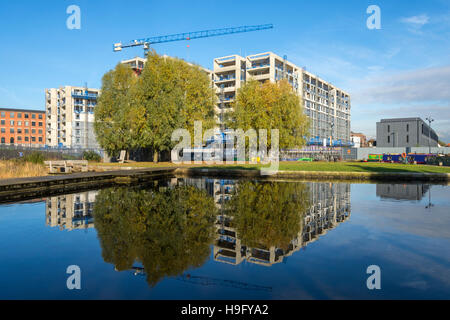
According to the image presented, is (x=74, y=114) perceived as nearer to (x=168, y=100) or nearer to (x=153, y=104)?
(x=153, y=104)

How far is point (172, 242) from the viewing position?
6125mm

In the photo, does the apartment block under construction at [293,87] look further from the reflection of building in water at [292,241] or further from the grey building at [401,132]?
the reflection of building in water at [292,241]

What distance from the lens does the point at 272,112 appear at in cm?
3509

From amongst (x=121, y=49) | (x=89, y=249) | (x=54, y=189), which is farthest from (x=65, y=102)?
(x=89, y=249)

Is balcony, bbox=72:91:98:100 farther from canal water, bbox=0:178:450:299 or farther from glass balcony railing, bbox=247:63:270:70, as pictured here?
canal water, bbox=0:178:450:299

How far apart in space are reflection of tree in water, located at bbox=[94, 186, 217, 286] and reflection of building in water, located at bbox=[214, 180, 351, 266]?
0.97 feet

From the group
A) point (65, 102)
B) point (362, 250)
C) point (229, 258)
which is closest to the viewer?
point (229, 258)

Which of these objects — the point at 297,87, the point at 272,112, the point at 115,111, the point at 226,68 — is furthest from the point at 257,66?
the point at 115,111

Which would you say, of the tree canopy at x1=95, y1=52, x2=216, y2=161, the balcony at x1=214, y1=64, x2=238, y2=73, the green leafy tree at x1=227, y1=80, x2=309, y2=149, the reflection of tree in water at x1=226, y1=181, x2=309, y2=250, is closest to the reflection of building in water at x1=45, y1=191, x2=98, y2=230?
the reflection of tree in water at x1=226, y1=181, x2=309, y2=250

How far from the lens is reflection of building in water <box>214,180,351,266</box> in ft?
17.8

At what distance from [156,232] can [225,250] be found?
188 centimetres
